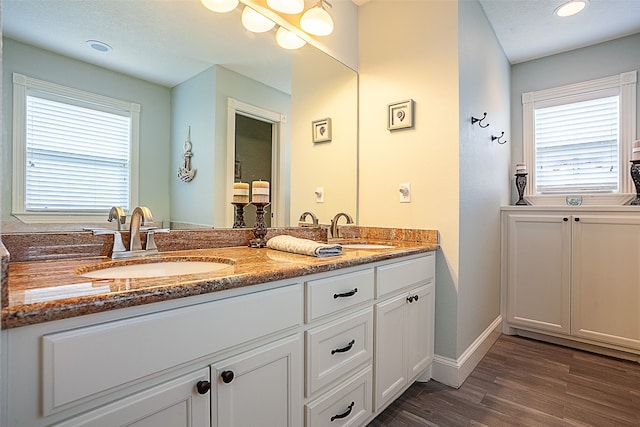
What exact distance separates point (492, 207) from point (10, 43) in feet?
8.92

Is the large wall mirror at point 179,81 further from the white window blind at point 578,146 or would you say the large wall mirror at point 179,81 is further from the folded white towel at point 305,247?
the white window blind at point 578,146

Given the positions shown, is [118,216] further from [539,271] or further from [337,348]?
[539,271]

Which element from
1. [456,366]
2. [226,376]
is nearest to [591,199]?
→ [456,366]

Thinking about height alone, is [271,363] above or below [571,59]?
below

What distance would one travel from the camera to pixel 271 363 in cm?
96

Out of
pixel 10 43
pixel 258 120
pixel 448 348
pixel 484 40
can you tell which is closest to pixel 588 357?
pixel 448 348

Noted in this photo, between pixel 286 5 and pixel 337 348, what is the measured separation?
1.64 metres

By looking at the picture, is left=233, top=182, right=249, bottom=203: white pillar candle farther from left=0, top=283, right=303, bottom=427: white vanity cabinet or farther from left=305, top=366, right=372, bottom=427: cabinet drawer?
left=305, top=366, right=372, bottom=427: cabinet drawer

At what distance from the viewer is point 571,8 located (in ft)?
7.09

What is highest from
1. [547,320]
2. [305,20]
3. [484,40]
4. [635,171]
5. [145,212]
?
[484,40]

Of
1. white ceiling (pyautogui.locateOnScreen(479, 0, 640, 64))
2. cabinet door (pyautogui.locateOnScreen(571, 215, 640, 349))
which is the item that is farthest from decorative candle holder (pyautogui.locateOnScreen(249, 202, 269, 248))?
cabinet door (pyautogui.locateOnScreen(571, 215, 640, 349))

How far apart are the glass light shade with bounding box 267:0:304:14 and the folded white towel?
1175 mm

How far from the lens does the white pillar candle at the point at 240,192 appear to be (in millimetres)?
1602

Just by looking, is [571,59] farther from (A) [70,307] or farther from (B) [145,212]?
(A) [70,307]
